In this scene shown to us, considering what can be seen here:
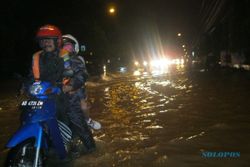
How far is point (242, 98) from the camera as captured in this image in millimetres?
13617

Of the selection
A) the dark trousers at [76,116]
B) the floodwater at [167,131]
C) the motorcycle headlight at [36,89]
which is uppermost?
the motorcycle headlight at [36,89]

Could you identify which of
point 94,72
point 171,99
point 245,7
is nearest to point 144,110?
point 171,99

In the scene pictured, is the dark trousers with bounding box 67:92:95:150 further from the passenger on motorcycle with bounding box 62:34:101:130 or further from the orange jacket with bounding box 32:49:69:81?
the orange jacket with bounding box 32:49:69:81

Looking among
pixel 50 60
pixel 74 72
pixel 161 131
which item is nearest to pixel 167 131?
pixel 161 131

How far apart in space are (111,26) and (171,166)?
173ft

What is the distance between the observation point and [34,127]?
15.6 ft

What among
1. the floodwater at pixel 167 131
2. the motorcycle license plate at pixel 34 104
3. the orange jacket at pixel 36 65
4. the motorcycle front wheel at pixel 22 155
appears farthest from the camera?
the floodwater at pixel 167 131

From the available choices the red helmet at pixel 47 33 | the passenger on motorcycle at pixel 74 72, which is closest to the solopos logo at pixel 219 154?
the passenger on motorcycle at pixel 74 72

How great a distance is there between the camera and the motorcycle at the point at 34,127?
15.2ft

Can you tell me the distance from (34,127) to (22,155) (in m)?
0.37

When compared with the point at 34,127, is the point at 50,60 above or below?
above

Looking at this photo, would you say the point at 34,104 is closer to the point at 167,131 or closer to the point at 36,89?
the point at 36,89

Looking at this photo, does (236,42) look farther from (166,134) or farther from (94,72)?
(166,134)

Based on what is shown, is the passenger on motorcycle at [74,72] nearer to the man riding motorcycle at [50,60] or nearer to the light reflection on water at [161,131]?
the man riding motorcycle at [50,60]
